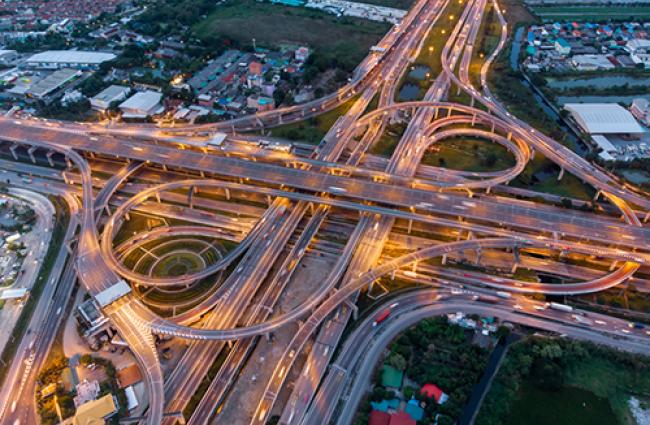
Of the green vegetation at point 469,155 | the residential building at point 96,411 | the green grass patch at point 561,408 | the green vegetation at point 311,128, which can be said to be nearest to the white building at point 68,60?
the green vegetation at point 311,128

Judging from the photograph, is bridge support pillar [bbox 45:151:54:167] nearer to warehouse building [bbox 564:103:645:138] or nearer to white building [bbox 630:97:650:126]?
warehouse building [bbox 564:103:645:138]

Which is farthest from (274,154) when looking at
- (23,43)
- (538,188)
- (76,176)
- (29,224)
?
(23,43)

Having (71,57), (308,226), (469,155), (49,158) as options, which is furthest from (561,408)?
(71,57)

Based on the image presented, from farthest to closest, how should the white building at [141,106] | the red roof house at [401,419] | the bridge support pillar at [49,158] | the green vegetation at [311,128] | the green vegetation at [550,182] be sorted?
1. the white building at [141,106]
2. the green vegetation at [311,128]
3. the bridge support pillar at [49,158]
4. the green vegetation at [550,182]
5. the red roof house at [401,419]

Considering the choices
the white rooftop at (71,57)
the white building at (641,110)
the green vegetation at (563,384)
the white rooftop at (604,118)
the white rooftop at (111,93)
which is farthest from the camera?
the white rooftop at (71,57)

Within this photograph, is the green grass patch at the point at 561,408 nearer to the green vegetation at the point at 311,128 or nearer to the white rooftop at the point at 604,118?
the green vegetation at the point at 311,128

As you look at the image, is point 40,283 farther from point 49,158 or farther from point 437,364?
point 437,364
